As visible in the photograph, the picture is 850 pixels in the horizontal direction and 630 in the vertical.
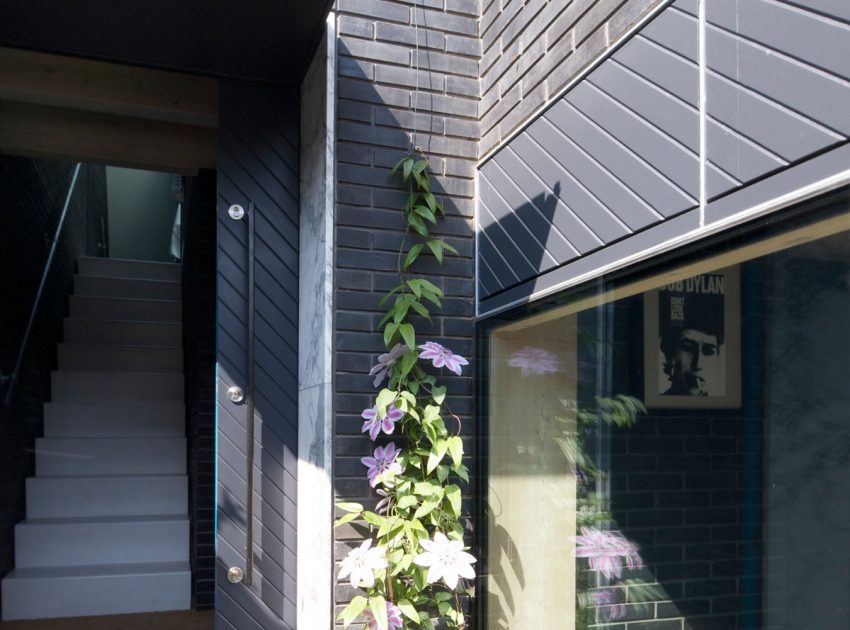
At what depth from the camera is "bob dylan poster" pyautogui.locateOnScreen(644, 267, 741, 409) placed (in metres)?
1.62

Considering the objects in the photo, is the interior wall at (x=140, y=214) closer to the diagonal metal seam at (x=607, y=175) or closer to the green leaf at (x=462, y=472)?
the green leaf at (x=462, y=472)

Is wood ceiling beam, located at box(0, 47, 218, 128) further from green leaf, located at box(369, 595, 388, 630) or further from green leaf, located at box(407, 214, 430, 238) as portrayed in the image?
green leaf, located at box(369, 595, 388, 630)

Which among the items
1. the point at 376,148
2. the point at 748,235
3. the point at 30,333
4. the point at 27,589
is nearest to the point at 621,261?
the point at 748,235

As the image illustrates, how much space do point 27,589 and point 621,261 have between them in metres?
Answer: 3.81

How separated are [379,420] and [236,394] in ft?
2.00

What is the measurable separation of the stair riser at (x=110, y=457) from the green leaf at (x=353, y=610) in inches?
130

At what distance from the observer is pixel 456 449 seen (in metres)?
2.58

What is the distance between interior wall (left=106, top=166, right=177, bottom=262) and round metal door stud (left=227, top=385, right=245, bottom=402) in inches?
250

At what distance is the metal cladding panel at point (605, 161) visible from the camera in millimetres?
1778

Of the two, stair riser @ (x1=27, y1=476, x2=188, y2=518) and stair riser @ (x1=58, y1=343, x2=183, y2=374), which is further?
stair riser @ (x1=58, y1=343, x2=183, y2=374)

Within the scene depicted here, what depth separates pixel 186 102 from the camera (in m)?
3.29

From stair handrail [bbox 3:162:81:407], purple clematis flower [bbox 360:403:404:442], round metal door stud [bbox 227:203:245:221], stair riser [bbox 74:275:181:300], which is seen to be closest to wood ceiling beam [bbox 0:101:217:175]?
round metal door stud [bbox 227:203:245:221]

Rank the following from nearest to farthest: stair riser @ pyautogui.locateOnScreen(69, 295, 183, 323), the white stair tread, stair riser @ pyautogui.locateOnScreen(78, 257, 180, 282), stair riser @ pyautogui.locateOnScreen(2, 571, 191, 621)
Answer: stair riser @ pyautogui.locateOnScreen(2, 571, 191, 621) → the white stair tread → stair riser @ pyautogui.locateOnScreen(69, 295, 183, 323) → stair riser @ pyautogui.locateOnScreen(78, 257, 180, 282)

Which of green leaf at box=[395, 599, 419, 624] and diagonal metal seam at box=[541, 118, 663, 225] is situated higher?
diagonal metal seam at box=[541, 118, 663, 225]
